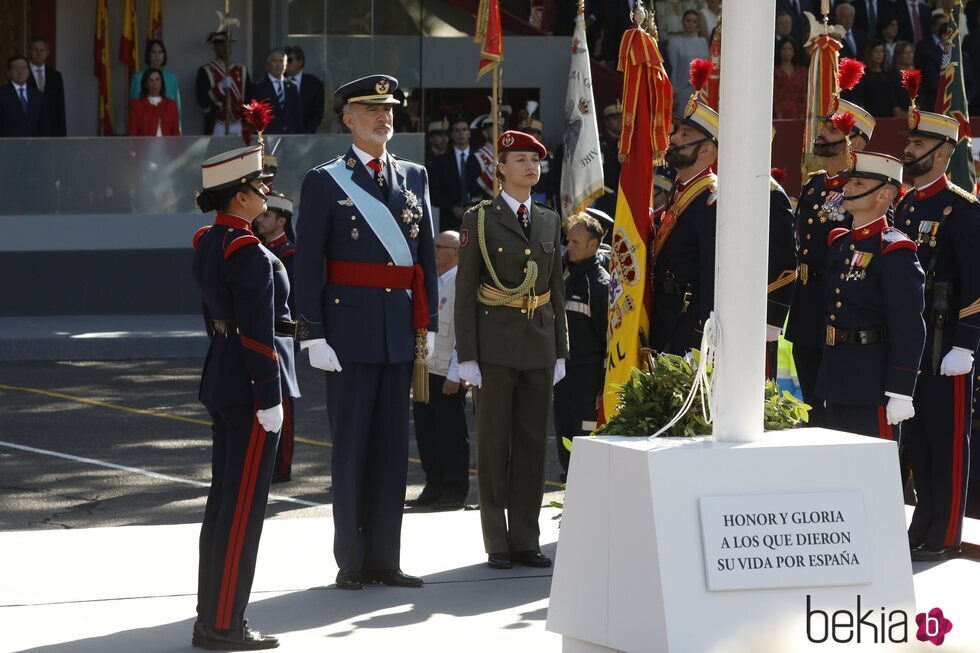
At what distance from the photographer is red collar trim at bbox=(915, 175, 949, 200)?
7.67 m

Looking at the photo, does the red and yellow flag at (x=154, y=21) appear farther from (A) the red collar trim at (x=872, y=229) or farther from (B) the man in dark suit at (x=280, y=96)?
(A) the red collar trim at (x=872, y=229)

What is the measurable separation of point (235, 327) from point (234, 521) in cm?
70

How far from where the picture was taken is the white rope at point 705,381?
5.30 m

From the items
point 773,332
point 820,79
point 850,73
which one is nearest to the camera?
point 773,332

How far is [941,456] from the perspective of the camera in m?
7.39

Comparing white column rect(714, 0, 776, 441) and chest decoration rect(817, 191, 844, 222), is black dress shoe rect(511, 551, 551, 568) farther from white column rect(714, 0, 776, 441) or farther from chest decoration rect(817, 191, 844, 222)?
chest decoration rect(817, 191, 844, 222)

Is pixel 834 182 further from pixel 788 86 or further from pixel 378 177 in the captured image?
pixel 788 86

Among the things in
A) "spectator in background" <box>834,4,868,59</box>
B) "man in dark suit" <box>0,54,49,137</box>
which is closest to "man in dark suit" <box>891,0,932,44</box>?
"spectator in background" <box>834,4,868,59</box>

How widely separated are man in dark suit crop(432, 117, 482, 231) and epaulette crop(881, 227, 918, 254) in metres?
11.7

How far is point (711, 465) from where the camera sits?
501cm

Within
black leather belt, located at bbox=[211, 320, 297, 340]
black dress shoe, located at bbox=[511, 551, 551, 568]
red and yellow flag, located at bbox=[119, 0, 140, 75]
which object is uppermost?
red and yellow flag, located at bbox=[119, 0, 140, 75]

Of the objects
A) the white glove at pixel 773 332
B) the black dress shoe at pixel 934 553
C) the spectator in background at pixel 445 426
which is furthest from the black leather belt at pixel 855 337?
the spectator in background at pixel 445 426

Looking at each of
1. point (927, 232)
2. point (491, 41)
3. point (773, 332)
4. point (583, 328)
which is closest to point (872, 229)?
point (927, 232)

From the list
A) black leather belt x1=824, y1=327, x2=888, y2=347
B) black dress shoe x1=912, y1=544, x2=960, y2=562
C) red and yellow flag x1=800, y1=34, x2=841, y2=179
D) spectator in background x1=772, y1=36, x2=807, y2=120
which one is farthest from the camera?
spectator in background x1=772, y1=36, x2=807, y2=120
